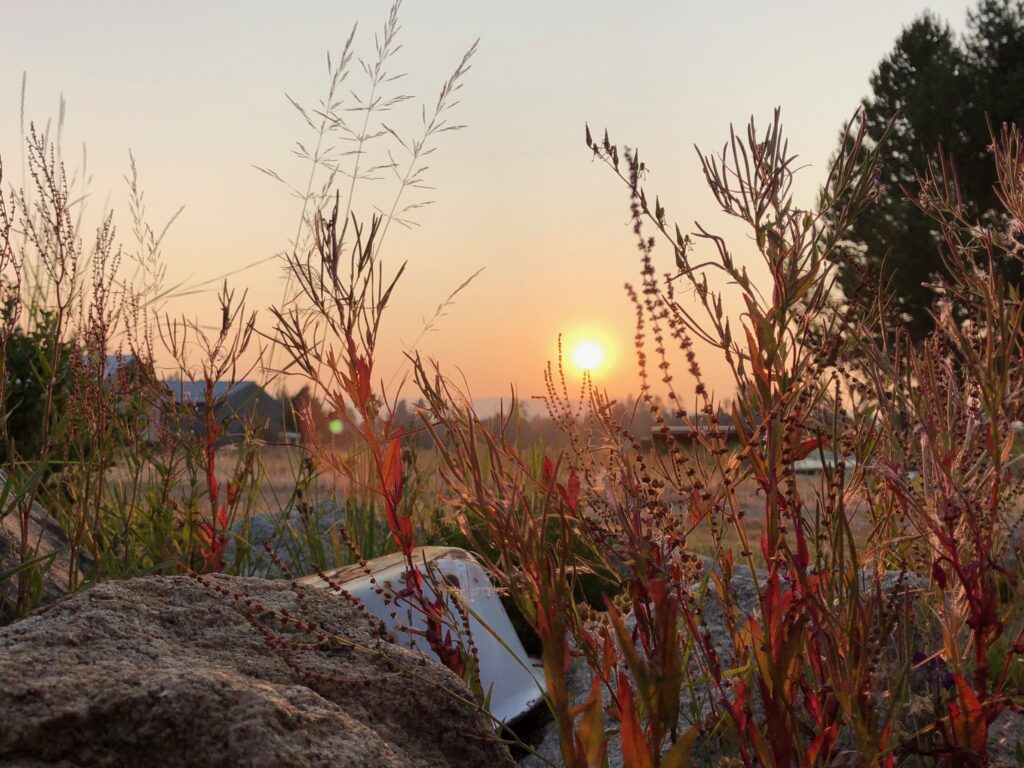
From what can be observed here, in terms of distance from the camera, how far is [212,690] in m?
1.48

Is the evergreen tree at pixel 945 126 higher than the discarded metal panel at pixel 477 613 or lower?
higher

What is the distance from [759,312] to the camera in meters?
1.54

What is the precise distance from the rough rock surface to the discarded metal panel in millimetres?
567

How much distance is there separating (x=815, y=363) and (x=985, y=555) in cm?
41

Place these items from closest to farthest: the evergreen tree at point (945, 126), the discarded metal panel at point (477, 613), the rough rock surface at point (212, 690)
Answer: the rough rock surface at point (212, 690) → the discarded metal panel at point (477, 613) → the evergreen tree at point (945, 126)

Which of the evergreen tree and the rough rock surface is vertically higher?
the evergreen tree

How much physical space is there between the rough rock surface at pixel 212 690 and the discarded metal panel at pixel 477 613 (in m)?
0.57

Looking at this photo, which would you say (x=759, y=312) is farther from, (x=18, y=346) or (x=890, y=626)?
(x=18, y=346)


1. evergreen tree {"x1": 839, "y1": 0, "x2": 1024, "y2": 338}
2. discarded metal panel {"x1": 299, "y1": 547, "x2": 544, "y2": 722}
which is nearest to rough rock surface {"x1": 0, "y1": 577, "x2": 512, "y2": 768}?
discarded metal panel {"x1": 299, "y1": 547, "x2": 544, "y2": 722}

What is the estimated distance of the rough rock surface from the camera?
144cm

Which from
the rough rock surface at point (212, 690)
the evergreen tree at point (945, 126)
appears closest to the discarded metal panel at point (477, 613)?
the rough rock surface at point (212, 690)

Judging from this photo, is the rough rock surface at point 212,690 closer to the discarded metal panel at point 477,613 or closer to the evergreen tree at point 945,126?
the discarded metal panel at point 477,613

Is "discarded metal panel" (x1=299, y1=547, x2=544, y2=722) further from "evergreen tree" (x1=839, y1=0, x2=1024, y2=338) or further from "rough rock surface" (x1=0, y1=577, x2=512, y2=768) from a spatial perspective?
"evergreen tree" (x1=839, y1=0, x2=1024, y2=338)

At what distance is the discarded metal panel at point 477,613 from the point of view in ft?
8.89
